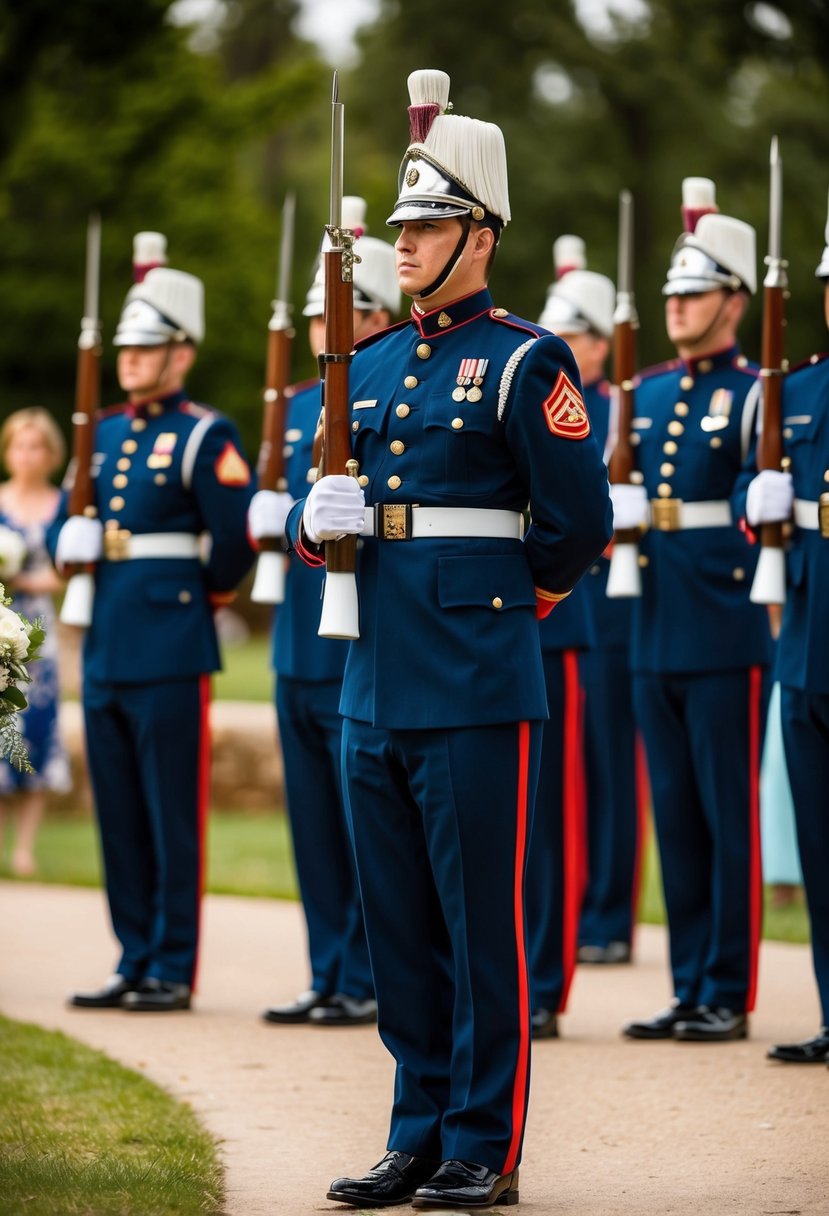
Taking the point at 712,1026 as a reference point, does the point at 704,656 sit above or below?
above

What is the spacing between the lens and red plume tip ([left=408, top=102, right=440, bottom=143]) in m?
4.91

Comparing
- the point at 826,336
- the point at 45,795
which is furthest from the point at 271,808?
the point at 826,336

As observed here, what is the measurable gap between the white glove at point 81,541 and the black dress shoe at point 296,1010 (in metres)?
1.68

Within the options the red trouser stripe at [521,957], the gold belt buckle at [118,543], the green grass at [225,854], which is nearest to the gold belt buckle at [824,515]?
the red trouser stripe at [521,957]

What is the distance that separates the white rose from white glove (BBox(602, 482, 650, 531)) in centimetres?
244

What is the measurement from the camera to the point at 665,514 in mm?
7020

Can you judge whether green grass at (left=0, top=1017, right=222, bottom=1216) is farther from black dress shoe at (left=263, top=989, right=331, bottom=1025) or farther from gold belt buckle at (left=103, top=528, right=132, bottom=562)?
gold belt buckle at (left=103, top=528, right=132, bottom=562)

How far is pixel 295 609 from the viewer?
736cm

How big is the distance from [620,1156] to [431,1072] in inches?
27.8

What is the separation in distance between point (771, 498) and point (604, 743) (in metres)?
2.73

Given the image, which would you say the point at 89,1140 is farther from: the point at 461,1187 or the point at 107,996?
the point at 107,996

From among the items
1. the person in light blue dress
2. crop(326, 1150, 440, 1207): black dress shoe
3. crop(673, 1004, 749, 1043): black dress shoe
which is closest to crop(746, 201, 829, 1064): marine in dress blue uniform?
crop(673, 1004, 749, 1043): black dress shoe

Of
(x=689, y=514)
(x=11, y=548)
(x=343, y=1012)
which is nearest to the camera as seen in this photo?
(x=689, y=514)

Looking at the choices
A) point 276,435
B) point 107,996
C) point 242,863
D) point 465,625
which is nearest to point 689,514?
point 276,435
